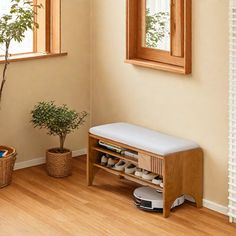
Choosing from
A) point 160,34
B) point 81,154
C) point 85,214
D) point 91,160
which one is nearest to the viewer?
point 85,214

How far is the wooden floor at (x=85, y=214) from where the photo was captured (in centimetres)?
420

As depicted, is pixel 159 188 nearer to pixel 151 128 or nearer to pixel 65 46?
pixel 151 128

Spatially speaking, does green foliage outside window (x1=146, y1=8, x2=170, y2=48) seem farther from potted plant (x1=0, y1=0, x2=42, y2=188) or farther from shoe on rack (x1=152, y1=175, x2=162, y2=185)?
shoe on rack (x1=152, y1=175, x2=162, y2=185)

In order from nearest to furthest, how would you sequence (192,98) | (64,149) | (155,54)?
(192,98) → (155,54) → (64,149)

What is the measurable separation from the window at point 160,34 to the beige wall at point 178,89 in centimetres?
7

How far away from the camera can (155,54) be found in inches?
193

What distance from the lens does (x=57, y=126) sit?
16.7 ft

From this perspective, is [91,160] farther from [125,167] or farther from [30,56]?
[30,56]

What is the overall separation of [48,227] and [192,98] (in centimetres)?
131

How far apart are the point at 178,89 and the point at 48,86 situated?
3.98 feet

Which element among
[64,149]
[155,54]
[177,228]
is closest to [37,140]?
[64,149]

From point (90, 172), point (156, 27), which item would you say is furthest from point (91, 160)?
point (156, 27)

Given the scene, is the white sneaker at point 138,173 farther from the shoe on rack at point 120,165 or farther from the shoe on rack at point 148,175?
the shoe on rack at point 120,165

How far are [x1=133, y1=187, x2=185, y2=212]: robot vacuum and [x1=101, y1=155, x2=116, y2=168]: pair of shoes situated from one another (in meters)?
0.34
